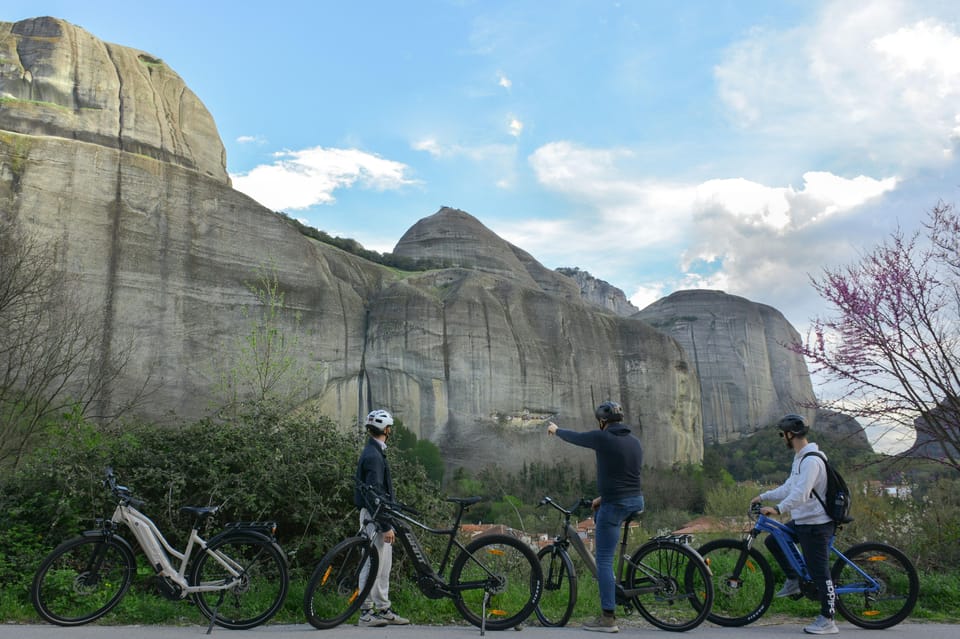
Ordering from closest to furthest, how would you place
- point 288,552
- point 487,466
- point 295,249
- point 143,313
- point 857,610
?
1. point 857,610
2. point 288,552
3. point 143,313
4. point 295,249
5. point 487,466

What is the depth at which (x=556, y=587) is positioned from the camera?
6348 mm

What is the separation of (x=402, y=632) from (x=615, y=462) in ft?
7.26

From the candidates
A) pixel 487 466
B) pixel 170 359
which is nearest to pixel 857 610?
pixel 170 359

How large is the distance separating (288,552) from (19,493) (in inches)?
120

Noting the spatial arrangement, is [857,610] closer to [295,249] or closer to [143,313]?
[143,313]

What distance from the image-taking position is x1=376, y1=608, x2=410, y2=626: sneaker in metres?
6.14

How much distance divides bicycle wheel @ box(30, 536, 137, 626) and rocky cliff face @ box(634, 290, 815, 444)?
92.0 metres

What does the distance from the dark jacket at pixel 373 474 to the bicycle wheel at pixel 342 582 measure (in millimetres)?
364

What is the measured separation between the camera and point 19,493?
7883 mm

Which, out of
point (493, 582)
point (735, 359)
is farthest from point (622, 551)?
point (735, 359)

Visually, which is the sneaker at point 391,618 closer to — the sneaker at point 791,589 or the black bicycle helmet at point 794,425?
the sneaker at point 791,589

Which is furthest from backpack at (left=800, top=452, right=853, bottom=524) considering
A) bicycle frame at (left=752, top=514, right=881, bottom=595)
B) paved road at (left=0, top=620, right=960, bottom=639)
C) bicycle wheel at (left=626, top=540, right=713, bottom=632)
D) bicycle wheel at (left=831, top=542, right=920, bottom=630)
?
bicycle wheel at (left=626, top=540, right=713, bottom=632)

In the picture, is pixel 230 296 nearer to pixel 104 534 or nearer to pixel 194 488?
pixel 194 488

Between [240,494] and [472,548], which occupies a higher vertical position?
[240,494]
